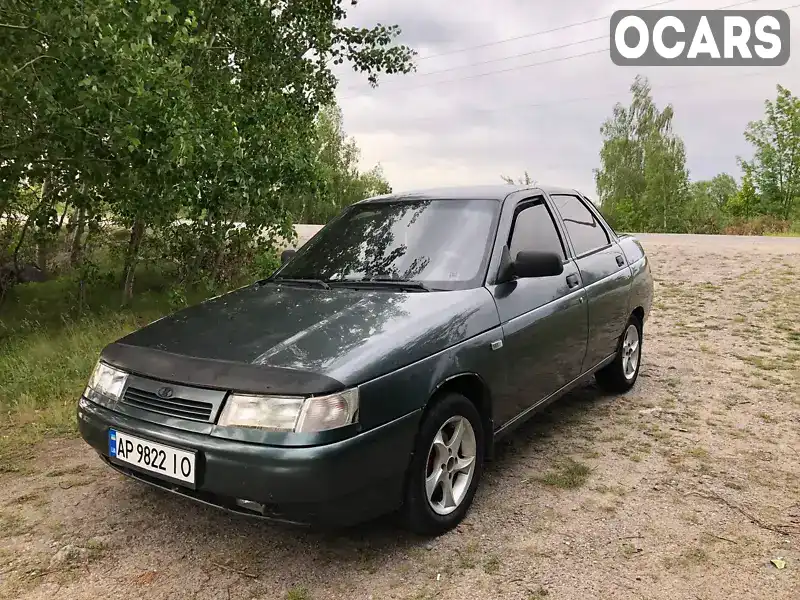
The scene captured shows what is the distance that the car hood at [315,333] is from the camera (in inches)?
102

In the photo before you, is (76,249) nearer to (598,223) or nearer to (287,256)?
(287,256)

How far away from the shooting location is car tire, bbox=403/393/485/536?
2.78 m

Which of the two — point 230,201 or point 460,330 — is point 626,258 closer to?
point 460,330

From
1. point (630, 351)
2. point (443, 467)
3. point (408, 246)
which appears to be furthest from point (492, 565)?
point (630, 351)

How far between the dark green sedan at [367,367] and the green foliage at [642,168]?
4794 cm

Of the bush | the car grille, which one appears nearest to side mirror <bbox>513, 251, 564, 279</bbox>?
the car grille

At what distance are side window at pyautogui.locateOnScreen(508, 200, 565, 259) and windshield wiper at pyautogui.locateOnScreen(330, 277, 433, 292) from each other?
67cm

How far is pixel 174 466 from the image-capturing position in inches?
102

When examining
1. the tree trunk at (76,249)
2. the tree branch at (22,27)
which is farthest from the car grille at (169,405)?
the tree trunk at (76,249)

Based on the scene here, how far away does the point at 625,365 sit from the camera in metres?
5.23

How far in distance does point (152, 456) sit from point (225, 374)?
49 cm

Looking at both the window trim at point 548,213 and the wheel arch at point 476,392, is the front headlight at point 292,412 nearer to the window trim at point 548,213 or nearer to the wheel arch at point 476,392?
the wheel arch at point 476,392

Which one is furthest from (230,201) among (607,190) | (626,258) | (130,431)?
(607,190)

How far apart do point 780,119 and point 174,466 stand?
52.1m
